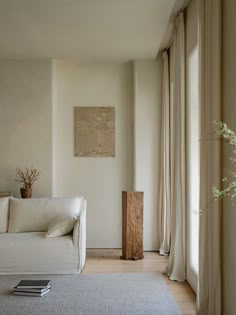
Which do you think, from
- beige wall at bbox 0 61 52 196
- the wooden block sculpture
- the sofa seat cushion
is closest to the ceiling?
beige wall at bbox 0 61 52 196

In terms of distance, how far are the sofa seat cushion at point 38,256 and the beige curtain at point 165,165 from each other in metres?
1.63

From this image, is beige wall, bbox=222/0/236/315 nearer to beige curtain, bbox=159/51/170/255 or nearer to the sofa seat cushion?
the sofa seat cushion

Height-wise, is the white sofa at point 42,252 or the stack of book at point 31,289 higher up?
the white sofa at point 42,252

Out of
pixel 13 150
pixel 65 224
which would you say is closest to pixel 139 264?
pixel 65 224

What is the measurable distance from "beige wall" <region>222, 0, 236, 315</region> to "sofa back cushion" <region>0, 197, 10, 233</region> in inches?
126

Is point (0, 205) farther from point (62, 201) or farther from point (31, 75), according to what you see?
point (31, 75)

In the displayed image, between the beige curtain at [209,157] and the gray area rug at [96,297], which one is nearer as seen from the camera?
the beige curtain at [209,157]

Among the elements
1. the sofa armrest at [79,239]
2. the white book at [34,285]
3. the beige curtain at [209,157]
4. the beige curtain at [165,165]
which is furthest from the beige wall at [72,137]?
the beige curtain at [209,157]

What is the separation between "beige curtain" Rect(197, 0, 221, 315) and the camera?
9.81ft

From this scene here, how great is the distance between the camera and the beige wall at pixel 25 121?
6.19 meters

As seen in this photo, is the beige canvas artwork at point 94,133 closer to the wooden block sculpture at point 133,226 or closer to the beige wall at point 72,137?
the beige wall at point 72,137

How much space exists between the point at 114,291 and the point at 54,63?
3583 millimetres

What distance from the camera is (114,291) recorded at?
411 centimetres

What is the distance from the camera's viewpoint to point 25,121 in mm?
6207
